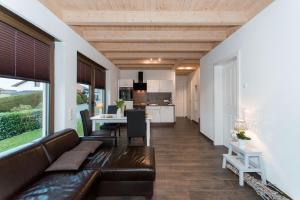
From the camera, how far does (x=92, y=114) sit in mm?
5578

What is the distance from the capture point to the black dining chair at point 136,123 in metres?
4.83

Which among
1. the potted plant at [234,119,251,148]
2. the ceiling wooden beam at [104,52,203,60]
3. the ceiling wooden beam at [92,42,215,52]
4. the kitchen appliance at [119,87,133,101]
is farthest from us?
the kitchen appliance at [119,87,133,101]

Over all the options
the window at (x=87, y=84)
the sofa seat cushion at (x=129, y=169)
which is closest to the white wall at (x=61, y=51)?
the window at (x=87, y=84)

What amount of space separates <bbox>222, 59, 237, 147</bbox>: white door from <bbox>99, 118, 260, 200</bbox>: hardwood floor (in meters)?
0.54

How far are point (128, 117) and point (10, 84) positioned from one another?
2765mm

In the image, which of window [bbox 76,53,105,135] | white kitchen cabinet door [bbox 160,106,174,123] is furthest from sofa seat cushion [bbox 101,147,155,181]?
white kitchen cabinet door [bbox 160,106,174,123]

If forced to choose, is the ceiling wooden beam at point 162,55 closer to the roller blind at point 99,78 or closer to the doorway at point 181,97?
the roller blind at point 99,78

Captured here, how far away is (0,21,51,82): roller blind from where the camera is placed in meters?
2.24

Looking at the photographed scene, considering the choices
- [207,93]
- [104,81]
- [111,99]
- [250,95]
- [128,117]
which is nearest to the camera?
[250,95]

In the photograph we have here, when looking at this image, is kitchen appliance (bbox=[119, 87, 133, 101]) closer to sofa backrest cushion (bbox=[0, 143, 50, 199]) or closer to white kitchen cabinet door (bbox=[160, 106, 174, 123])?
white kitchen cabinet door (bbox=[160, 106, 174, 123])

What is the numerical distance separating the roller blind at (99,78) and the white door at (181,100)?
6.45 meters

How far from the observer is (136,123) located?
492cm

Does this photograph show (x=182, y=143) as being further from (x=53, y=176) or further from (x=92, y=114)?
(x=53, y=176)

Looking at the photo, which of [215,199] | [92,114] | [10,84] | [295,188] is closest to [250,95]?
[295,188]
